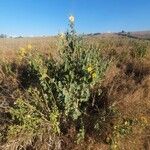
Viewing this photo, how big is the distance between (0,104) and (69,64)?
1281 mm

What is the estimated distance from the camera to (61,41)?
17.6ft

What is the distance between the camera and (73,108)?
189 inches

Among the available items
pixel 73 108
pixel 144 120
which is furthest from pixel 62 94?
pixel 144 120

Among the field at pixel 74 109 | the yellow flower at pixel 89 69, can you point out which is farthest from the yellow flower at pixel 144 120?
the yellow flower at pixel 89 69

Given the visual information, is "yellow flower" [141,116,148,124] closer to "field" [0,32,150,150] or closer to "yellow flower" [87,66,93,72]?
"field" [0,32,150,150]

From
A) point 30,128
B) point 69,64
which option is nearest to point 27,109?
point 30,128

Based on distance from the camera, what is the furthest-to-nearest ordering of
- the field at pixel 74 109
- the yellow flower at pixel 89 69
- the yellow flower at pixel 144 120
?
1. the yellow flower at pixel 89 69
2. the yellow flower at pixel 144 120
3. the field at pixel 74 109

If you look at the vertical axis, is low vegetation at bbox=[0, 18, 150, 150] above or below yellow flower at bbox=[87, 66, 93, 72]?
below

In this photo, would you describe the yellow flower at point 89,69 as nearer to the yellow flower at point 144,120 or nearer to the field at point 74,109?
the field at point 74,109

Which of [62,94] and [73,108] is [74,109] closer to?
[73,108]

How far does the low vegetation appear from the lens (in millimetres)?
4492

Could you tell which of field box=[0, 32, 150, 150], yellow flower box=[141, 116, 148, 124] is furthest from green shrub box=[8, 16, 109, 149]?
yellow flower box=[141, 116, 148, 124]

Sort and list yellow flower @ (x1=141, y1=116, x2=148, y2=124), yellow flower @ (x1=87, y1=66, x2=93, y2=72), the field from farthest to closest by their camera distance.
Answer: yellow flower @ (x1=87, y1=66, x2=93, y2=72) → yellow flower @ (x1=141, y1=116, x2=148, y2=124) → the field

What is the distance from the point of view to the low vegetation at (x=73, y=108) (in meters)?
4.49
